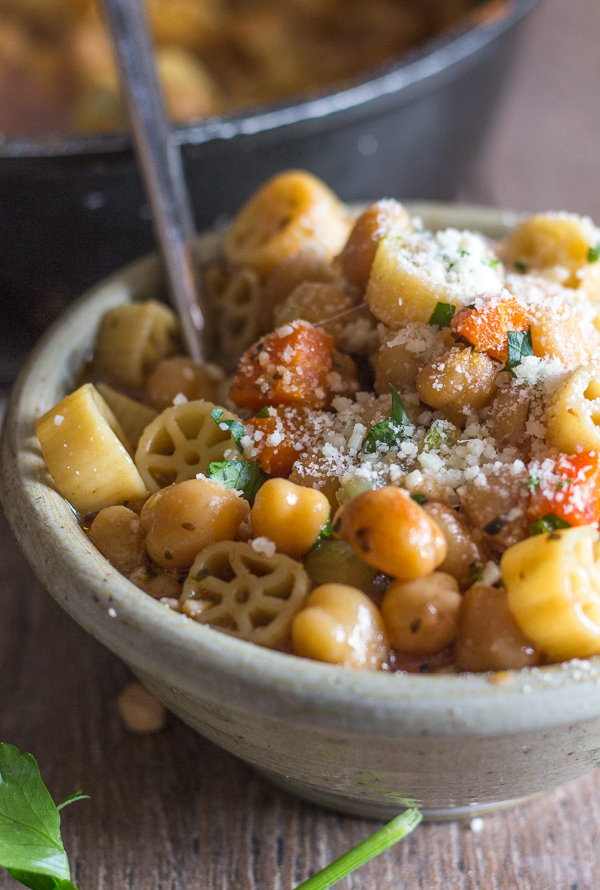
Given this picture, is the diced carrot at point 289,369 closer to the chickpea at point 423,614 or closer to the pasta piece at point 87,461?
the pasta piece at point 87,461

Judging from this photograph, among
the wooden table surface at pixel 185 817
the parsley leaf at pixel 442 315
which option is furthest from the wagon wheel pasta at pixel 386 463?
the wooden table surface at pixel 185 817

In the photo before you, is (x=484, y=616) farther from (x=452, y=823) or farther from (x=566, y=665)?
(x=452, y=823)

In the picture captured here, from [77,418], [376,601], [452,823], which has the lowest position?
[452,823]

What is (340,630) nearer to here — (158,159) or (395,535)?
(395,535)

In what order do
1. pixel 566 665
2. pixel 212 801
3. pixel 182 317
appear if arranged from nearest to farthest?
pixel 566 665 < pixel 212 801 < pixel 182 317

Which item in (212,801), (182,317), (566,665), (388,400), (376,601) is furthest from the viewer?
(182,317)

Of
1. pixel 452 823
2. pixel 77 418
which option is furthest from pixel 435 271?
pixel 452 823

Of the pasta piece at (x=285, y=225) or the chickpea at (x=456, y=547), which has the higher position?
the pasta piece at (x=285, y=225)

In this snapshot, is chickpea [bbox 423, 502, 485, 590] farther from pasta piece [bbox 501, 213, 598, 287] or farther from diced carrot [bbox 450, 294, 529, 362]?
pasta piece [bbox 501, 213, 598, 287]
